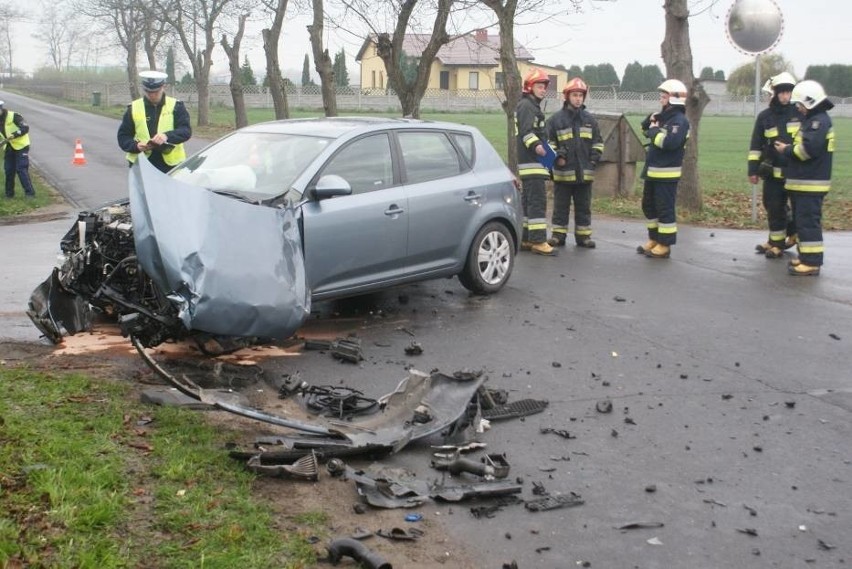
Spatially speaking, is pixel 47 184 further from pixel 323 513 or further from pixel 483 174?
pixel 323 513

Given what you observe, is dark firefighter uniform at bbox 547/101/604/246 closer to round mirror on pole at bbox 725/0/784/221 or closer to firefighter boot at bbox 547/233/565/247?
firefighter boot at bbox 547/233/565/247

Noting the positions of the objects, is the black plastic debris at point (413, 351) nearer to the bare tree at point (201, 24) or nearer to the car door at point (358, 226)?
the car door at point (358, 226)

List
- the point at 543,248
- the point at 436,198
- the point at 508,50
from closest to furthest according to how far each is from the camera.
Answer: the point at 436,198 < the point at 543,248 < the point at 508,50

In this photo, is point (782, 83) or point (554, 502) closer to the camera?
point (554, 502)

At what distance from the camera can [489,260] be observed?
9750mm

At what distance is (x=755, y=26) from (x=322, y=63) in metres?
9.73

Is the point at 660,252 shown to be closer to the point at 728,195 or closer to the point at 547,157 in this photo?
the point at 547,157

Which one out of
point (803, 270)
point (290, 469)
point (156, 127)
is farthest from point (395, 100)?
point (290, 469)

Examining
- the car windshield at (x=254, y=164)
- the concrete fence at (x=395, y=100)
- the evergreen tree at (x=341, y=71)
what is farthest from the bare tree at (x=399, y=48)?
the evergreen tree at (x=341, y=71)

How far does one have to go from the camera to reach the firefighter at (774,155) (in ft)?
39.6

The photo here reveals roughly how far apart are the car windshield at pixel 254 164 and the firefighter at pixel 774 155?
20.6ft

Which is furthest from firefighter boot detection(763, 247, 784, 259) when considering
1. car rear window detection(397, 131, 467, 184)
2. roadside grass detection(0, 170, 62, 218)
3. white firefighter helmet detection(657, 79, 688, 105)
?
roadside grass detection(0, 170, 62, 218)

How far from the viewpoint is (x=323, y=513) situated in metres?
4.66

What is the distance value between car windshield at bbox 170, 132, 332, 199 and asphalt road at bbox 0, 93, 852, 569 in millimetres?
1319
